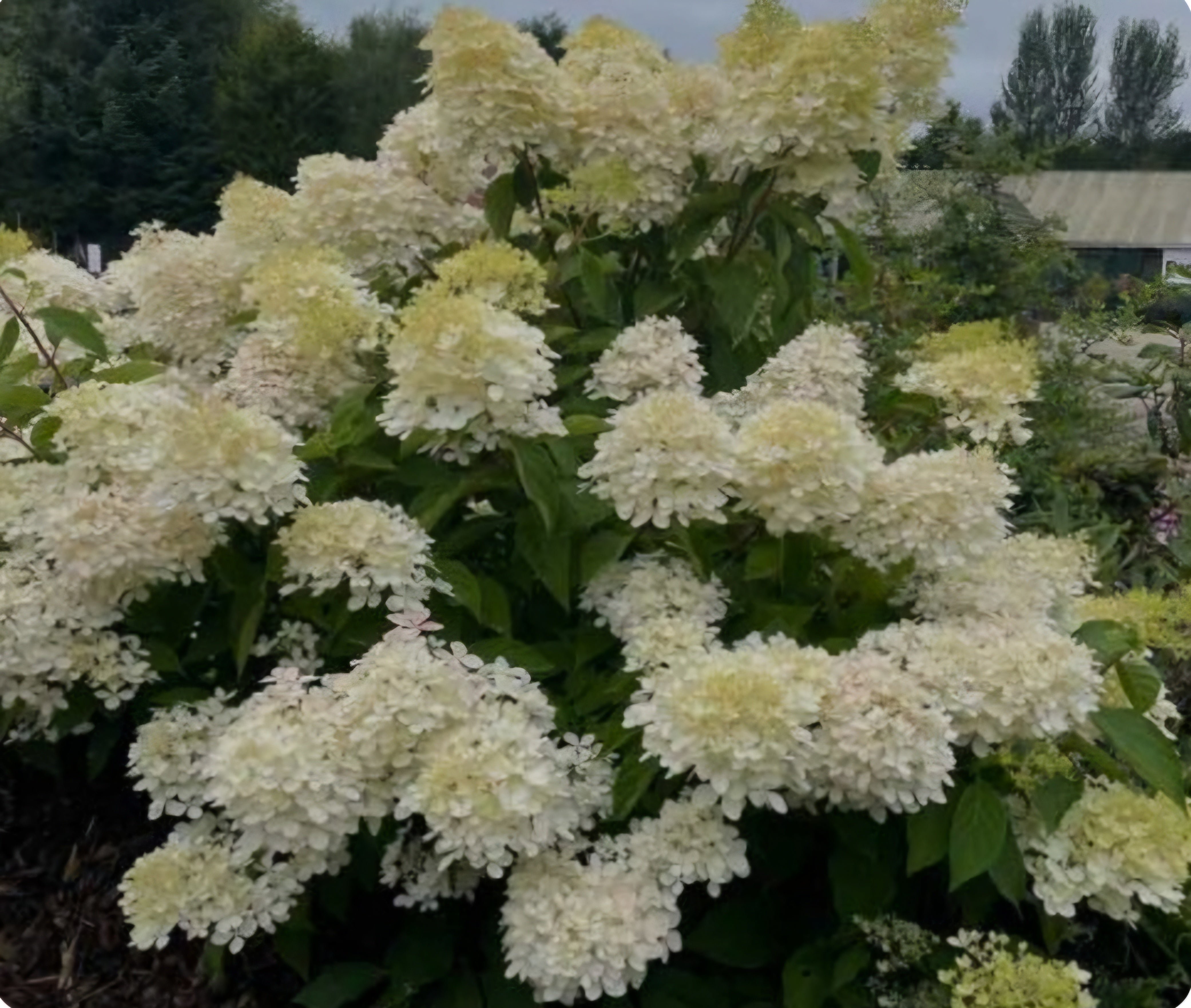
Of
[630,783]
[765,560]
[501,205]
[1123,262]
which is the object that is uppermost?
[501,205]

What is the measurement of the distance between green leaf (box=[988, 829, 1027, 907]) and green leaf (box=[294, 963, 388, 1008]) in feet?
2.81

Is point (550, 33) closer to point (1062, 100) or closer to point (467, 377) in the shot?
point (467, 377)

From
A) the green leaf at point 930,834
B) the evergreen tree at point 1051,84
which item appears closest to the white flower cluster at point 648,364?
the green leaf at point 930,834

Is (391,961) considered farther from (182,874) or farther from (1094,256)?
(1094,256)

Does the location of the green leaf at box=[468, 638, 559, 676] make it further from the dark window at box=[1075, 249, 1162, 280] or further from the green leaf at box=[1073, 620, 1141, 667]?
the dark window at box=[1075, 249, 1162, 280]

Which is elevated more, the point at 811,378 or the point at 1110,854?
the point at 811,378

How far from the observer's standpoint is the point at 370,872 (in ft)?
6.81

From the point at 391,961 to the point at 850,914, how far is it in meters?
0.66

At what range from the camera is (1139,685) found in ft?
6.55

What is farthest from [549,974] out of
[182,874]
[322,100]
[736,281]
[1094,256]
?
[322,100]

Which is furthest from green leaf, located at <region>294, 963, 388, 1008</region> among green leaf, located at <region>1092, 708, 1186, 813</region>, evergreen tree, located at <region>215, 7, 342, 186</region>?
evergreen tree, located at <region>215, 7, 342, 186</region>

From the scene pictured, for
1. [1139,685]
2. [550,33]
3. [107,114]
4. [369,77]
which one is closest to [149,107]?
[107,114]

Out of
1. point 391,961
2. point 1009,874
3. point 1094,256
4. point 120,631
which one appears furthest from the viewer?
point 1094,256

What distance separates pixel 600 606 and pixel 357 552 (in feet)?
1.19
